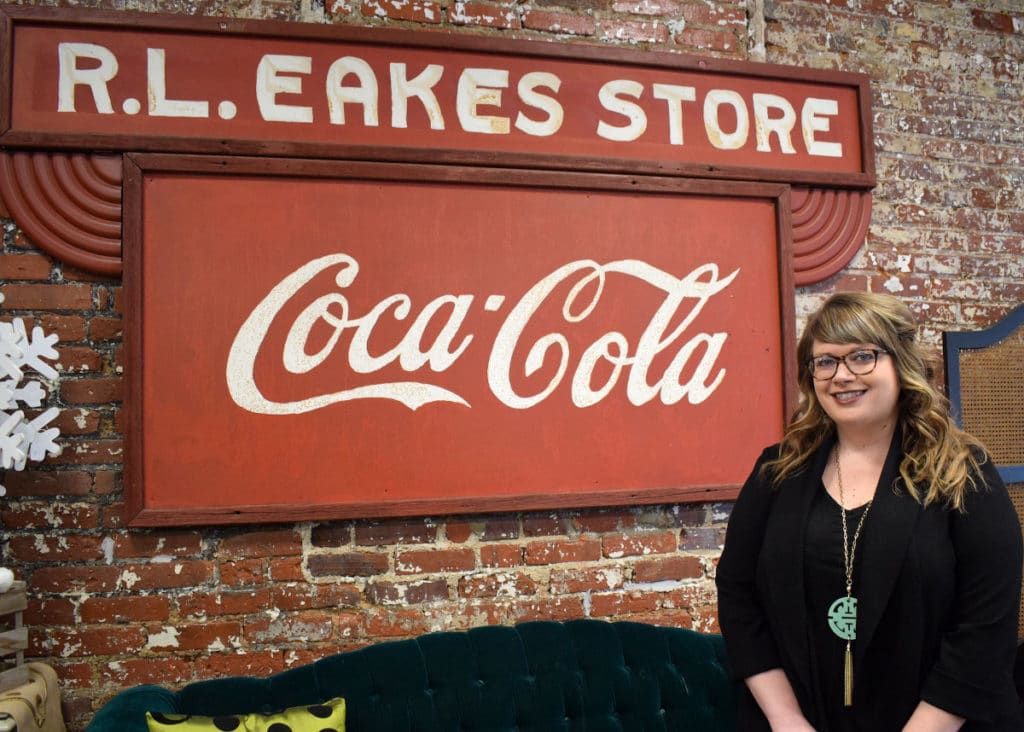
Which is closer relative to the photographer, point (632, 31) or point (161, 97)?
→ point (161, 97)

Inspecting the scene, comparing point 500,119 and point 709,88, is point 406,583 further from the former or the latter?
point 709,88

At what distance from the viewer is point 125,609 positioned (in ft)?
6.90

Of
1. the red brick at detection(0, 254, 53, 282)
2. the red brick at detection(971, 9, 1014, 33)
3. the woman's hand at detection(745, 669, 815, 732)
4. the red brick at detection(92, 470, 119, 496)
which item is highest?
the red brick at detection(971, 9, 1014, 33)

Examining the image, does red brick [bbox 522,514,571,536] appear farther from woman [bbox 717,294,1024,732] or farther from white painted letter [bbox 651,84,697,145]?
white painted letter [bbox 651,84,697,145]

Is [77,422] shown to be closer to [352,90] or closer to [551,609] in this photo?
[352,90]

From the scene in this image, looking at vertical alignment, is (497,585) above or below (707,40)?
below

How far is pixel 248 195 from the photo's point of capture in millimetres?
2205

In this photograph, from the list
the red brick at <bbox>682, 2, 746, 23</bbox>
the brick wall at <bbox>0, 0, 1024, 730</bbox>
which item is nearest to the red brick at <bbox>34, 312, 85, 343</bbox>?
the brick wall at <bbox>0, 0, 1024, 730</bbox>

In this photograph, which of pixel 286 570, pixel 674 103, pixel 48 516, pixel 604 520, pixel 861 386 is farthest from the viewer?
pixel 674 103

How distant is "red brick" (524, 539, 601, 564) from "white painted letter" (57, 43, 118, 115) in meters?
1.66

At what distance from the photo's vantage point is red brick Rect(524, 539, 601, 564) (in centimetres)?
234

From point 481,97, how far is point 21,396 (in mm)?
1453

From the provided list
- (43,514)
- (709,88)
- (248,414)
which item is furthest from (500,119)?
(43,514)

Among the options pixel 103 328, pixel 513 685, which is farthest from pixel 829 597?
pixel 103 328
